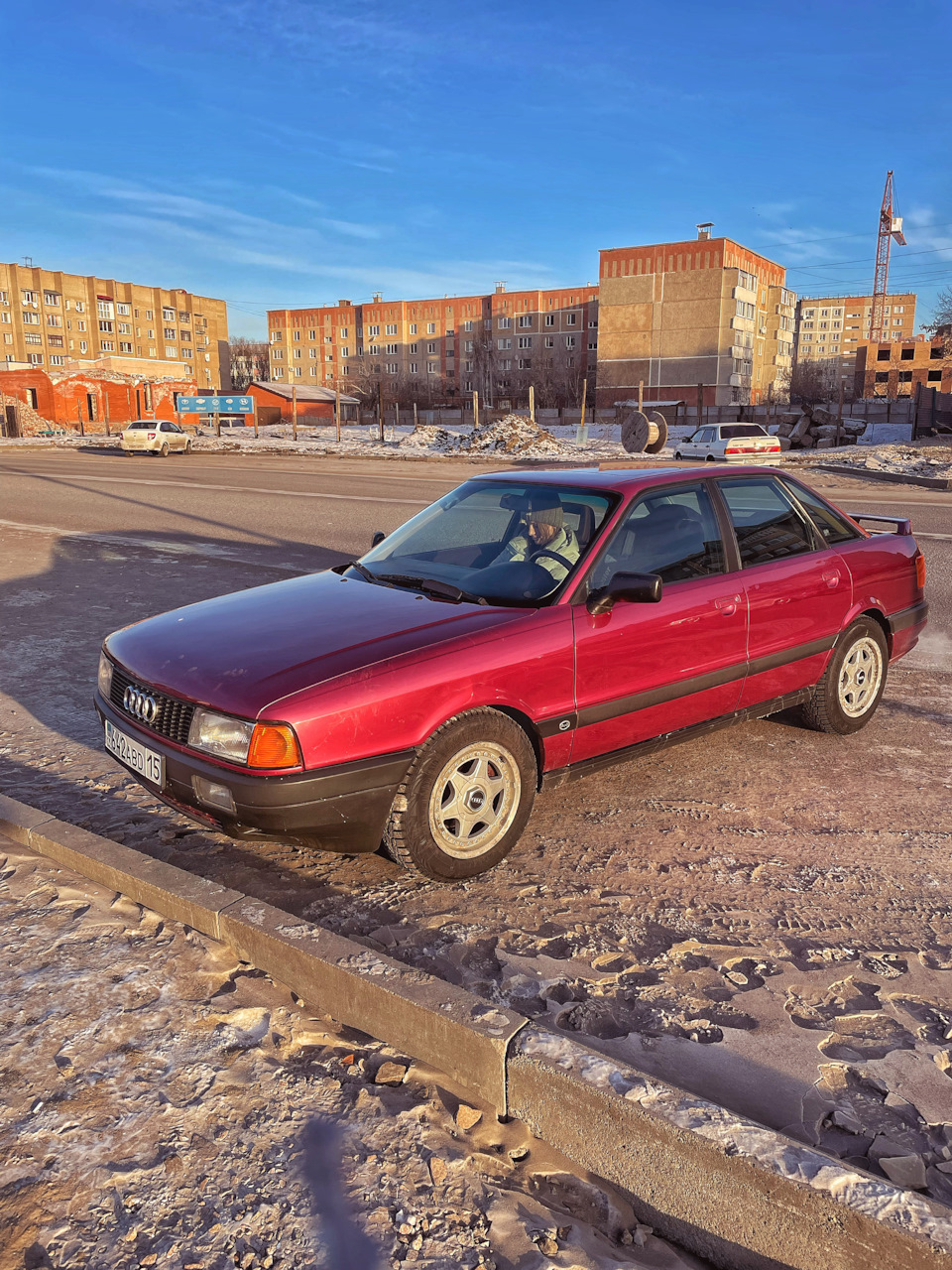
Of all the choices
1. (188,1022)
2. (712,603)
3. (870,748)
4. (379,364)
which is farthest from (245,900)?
(379,364)

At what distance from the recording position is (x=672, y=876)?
11.8 feet

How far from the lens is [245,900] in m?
3.04

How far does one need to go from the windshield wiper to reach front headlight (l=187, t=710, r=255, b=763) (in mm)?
1090

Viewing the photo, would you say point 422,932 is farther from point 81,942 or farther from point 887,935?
point 887,935

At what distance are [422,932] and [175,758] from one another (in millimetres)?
1066

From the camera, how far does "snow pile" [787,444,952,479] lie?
Result: 25092 millimetres

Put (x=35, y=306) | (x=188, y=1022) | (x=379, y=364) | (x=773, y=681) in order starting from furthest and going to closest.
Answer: (x=379, y=364), (x=35, y=306), (x=773, y=681), (x=188, y=1022)

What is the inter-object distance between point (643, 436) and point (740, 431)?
3.36m

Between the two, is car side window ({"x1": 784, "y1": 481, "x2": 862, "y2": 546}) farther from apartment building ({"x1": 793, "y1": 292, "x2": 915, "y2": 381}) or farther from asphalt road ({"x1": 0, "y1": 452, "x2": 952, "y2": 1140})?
apartment building ({"x1": 793, "y1": 292, "x2": 915, "y2": 381})

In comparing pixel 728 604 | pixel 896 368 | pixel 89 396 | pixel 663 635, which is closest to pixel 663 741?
pixel 663 635

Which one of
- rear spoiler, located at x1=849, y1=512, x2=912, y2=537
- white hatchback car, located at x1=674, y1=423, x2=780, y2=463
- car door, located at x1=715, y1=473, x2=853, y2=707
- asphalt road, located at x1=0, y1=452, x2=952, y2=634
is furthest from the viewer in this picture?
white hatchback car, located at x1=674, y1=423, x2=780, y2=463

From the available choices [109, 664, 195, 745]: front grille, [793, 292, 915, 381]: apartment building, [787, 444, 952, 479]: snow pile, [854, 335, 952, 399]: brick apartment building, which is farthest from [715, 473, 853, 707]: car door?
[793, 292, 915, 381]: apartment building

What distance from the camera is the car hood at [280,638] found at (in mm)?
3229

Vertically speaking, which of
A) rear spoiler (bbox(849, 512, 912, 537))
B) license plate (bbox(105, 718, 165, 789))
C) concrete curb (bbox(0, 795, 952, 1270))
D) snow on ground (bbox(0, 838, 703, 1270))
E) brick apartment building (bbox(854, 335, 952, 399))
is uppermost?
brick apartment building (bbox(854, 335, 952, 399))
